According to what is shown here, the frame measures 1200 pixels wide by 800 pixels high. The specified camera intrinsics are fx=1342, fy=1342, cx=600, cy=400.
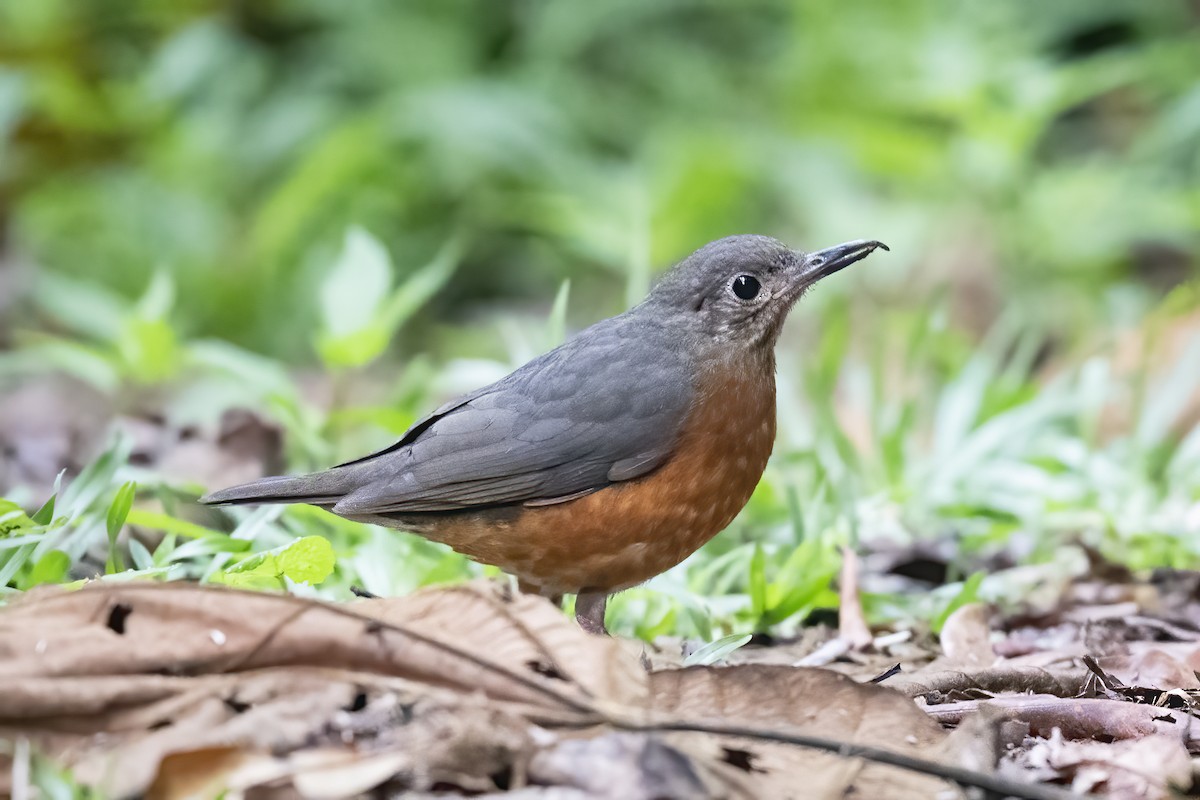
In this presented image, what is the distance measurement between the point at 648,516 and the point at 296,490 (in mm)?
1034

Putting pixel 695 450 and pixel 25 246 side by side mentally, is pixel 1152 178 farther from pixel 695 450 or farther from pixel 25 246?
pixel 25 246

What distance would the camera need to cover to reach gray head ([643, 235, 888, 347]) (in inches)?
161

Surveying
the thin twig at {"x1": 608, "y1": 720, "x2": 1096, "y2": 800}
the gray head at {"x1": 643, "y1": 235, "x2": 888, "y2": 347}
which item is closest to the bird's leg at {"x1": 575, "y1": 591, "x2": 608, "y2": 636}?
the gray head at {"x1": 643, "y1": 235, "x2": 888, "y2": 347}

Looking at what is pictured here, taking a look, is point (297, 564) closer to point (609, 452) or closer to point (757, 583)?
point (609, 452)

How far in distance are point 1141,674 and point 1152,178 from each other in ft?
21.0

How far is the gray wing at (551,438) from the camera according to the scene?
3855mm

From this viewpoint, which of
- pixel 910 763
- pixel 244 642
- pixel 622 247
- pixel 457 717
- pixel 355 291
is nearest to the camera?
pixel 910 763

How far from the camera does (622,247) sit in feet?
26.7

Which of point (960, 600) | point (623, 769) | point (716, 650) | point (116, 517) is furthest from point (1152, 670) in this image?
point (116, 517)

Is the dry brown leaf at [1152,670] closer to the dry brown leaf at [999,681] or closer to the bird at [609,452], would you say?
the dry brown leaf at [999,681]

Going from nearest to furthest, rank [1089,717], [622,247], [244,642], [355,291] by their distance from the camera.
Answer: [244,642], [1089,717], [355,291], [622,247]

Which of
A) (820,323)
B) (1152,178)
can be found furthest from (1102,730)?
(1152,178)

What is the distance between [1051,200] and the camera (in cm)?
861

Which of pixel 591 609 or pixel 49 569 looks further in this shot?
pixel 591 609
